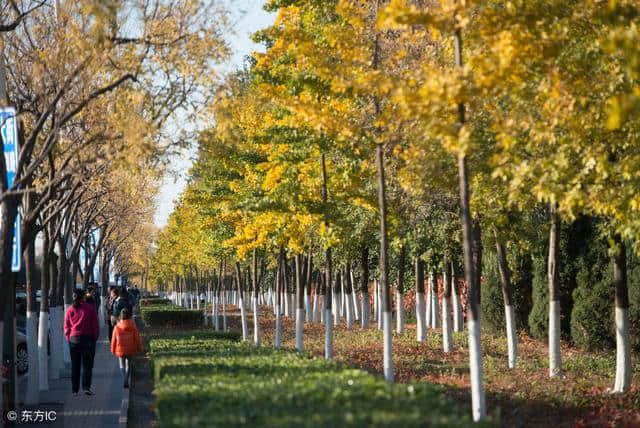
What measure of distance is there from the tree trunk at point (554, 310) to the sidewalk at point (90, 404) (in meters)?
7.66

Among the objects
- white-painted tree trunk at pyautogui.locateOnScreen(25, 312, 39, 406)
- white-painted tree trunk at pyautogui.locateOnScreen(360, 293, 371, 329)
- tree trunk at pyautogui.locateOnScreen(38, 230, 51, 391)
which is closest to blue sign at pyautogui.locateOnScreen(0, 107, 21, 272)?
white-painted tree trunk at pyautogui.locateOnScreen(25, 312, 39, 406)

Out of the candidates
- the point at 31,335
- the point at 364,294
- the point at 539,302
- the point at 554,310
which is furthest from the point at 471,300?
the point at 364,294

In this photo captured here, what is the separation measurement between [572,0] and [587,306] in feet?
47.6

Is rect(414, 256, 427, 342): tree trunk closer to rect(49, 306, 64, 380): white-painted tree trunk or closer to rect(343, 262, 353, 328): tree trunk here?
rect(49, 306, 64, 380): white-painted tree trunk

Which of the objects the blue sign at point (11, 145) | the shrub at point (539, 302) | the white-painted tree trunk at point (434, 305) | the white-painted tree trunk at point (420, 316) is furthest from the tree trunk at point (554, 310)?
the white-painted tree trunk at point (434, 305)

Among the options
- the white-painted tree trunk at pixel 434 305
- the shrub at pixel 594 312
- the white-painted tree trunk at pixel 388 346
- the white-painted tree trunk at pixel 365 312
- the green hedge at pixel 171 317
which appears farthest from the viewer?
the green hedge at pixel 171 317

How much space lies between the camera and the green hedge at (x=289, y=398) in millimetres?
7086

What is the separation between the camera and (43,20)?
637 inches

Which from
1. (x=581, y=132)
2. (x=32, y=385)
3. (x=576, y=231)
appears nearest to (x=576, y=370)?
(x=576, y=231)

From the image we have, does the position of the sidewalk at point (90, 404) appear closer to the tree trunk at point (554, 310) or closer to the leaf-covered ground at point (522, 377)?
the leaf-covered ground at point (522, 377)

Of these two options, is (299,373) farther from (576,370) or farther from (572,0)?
(576,370)

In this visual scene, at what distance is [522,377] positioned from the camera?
1859 cm

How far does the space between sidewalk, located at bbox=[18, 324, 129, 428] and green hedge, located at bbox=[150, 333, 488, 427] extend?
3160 millimetres

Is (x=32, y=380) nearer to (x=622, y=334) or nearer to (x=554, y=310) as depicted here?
(x=554, y=310)
